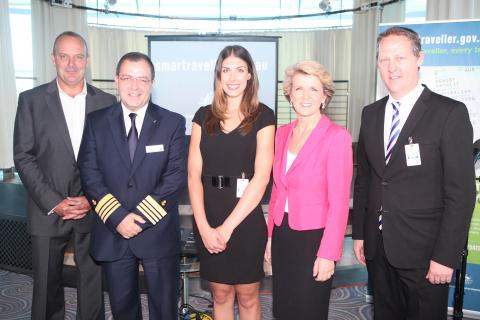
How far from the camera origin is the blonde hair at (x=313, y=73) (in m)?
1.95

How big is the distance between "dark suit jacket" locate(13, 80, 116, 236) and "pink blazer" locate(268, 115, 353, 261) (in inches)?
52.2

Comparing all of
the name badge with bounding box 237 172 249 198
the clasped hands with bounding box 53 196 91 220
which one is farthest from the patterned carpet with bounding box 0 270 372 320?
the name badge with bounding box 237 172 249 198

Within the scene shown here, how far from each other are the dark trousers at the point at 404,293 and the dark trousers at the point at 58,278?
1705mm

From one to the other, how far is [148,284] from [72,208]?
68cm

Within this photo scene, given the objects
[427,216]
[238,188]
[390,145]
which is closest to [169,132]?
[238,188]

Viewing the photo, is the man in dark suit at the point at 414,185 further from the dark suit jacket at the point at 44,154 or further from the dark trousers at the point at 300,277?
the dark suit jacket at the point at 44,154

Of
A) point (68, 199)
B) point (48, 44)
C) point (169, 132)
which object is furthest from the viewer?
point (48, 44)

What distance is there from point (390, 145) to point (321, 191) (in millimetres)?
390

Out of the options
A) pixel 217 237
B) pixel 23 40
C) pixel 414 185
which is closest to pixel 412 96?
pixel 414 185

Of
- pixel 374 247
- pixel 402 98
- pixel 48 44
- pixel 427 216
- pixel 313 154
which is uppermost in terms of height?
pixel 48 44

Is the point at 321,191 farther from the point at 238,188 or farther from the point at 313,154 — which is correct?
the point at 238,188

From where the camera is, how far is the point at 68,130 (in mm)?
2541

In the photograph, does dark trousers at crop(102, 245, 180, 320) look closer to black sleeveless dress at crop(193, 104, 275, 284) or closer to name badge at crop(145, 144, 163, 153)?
black sleeveless dress at crop(193, 104, 275, 284)

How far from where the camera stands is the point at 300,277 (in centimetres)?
200
